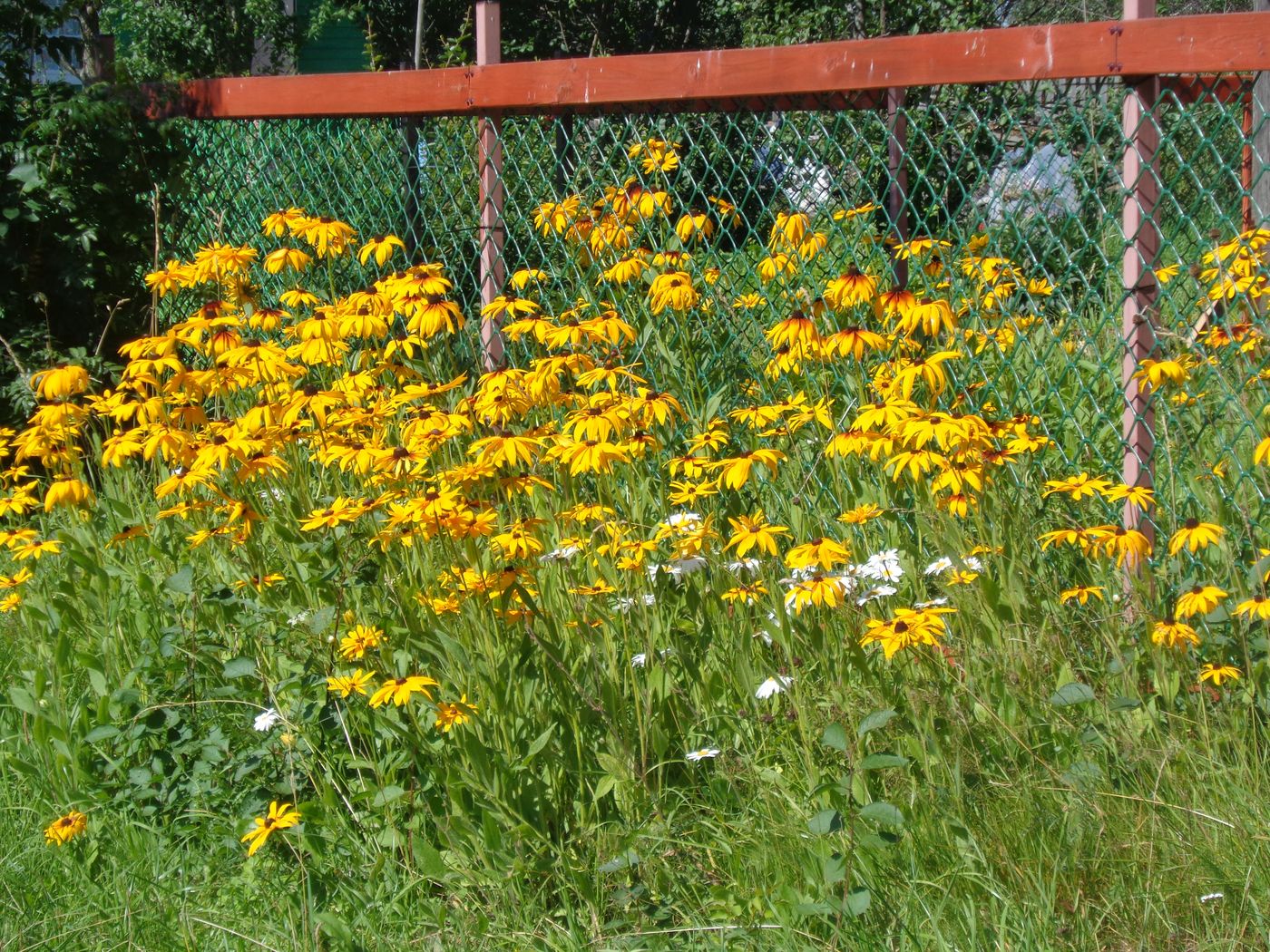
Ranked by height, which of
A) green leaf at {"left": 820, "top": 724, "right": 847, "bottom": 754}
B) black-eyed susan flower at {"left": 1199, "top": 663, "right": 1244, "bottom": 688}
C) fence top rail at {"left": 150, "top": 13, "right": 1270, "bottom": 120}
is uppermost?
fence top rail at {"left": 150, "top": 13, "right": 1270, "bottom": 120}

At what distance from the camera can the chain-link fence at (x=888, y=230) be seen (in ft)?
9.69

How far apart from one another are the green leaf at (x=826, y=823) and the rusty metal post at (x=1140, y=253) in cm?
137

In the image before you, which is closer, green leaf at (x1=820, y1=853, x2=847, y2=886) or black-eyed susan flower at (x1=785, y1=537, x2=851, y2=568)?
green leaf at (x1=820, y1=853, x2=847, y2=886)

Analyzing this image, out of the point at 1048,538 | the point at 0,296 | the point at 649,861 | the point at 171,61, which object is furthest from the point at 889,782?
the point at 171,61

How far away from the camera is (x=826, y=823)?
6.02 ft

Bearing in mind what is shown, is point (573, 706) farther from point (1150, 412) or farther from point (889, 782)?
point (1150, 412)

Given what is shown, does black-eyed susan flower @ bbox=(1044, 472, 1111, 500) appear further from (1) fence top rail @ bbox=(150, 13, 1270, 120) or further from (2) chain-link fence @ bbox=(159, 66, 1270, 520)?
(1) fence top rail @ bbox=(150, 13, 1270, 120)

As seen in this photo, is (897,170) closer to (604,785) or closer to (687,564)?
(687,564)

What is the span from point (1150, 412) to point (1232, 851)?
4.09ft

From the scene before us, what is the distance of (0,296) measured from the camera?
16.5ft

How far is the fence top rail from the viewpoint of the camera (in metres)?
2.78

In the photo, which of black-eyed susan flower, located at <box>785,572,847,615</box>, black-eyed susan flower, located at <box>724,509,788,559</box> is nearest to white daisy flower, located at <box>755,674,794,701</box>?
black-eyed susan flower, located at <box>785,572,847,615</box>

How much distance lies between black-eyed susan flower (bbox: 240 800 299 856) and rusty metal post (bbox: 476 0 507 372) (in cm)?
204

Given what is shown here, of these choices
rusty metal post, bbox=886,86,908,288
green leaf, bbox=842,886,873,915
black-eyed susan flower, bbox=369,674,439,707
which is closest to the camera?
green leaf, bbox=842,886,873,915
